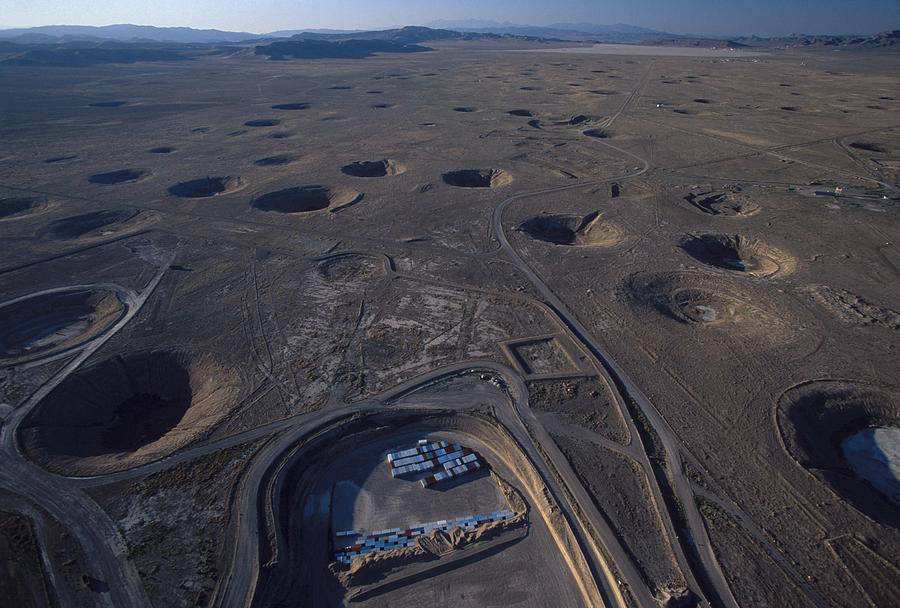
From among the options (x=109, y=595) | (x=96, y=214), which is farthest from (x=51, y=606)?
(x=96, y=214)

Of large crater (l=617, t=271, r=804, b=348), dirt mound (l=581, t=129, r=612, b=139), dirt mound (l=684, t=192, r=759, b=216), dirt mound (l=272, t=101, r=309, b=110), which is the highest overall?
dirt mound (l=272, t=101, r=309, b=110)

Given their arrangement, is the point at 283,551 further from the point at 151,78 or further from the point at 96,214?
the point at 151,78

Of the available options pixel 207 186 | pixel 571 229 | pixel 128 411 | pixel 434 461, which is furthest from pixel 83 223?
pixel 571 229

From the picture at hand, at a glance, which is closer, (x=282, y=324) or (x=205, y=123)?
(x=282, y=324)

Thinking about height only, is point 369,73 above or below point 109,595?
above

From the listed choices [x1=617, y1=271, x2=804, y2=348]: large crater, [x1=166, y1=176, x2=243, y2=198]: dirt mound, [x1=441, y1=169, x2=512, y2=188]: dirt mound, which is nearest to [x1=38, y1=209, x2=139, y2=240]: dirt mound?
[x1=166, y1=176, x2=243, y2=198]: dirt mound

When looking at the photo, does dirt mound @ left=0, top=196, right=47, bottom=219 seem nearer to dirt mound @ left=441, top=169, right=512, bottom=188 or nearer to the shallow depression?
dirt mound @ left=441, top=169, right=512, bottom=188
